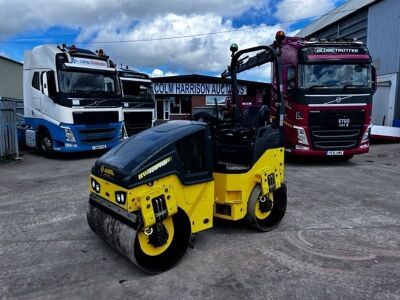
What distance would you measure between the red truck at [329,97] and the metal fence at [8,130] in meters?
8.05

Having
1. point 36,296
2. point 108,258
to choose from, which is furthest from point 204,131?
point 36,296

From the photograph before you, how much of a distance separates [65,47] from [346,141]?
858cm

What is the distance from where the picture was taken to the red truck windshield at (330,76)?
Result: 912cm

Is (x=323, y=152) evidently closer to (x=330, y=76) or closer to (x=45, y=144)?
(x=330, y=76)

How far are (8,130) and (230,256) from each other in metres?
9.21

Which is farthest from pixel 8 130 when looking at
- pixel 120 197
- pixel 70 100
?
pixel 120 197

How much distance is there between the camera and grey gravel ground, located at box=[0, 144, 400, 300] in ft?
10.3

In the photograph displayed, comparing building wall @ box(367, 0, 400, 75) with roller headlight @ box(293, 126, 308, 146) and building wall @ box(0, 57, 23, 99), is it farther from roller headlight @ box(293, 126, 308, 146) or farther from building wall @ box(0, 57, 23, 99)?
building wall @ box(0, 57, 23, 99)

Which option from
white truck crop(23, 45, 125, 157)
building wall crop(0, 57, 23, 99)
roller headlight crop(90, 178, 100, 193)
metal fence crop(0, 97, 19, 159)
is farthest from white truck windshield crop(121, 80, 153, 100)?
building wall crop(0, 57, 23, 99)

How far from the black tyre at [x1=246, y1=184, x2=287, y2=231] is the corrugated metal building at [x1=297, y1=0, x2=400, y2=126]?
16364 millimetres

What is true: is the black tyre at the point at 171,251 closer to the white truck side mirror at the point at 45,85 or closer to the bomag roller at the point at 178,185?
the bomag roller at the point at 178,185

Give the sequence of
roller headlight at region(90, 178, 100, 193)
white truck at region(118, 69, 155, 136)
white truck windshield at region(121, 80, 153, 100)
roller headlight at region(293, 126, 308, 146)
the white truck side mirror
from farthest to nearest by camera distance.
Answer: white truck windshield at region(121, 80, 153, 100)
white truck at region(118, 69, 155, 136)
the white truck side mirror
roller headlight at region(293, 126, 308, 146)
roller headlight at region(90, 178, 100, 193)

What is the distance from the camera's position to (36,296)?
9.99 feet

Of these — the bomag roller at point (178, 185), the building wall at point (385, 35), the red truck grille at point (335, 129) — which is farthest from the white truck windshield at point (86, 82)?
the building wall at point (385, 35)
